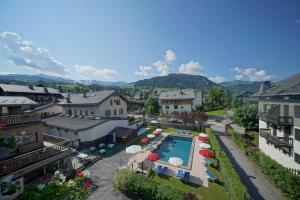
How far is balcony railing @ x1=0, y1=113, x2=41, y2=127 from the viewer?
13.1 m

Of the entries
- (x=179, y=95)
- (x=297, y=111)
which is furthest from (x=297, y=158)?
(x=179, y=95)

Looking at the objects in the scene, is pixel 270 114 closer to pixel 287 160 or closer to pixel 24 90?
pixel 287 160

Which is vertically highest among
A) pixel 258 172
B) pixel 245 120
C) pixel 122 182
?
pixel 245 120

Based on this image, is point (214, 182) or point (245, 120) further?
point (245, 120)

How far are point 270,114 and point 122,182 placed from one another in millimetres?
24001

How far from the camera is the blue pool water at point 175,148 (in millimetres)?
25406

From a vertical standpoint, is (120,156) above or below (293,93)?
below

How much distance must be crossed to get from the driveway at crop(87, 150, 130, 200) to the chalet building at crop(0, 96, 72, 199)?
3.43 m

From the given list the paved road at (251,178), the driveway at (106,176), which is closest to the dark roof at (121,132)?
the driveway at (106,176)

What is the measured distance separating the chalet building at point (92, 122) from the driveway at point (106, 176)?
590 cm

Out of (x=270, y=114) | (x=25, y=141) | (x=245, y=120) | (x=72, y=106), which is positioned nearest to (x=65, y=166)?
(x=25, y=141)

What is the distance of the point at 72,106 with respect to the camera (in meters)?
35.3

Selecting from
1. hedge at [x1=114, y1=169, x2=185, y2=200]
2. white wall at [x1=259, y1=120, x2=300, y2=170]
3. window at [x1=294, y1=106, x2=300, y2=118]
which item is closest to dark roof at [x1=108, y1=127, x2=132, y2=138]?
hedge at [x1=114, y1=169, x2=185, y2=200]

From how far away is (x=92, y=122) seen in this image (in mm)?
27953
